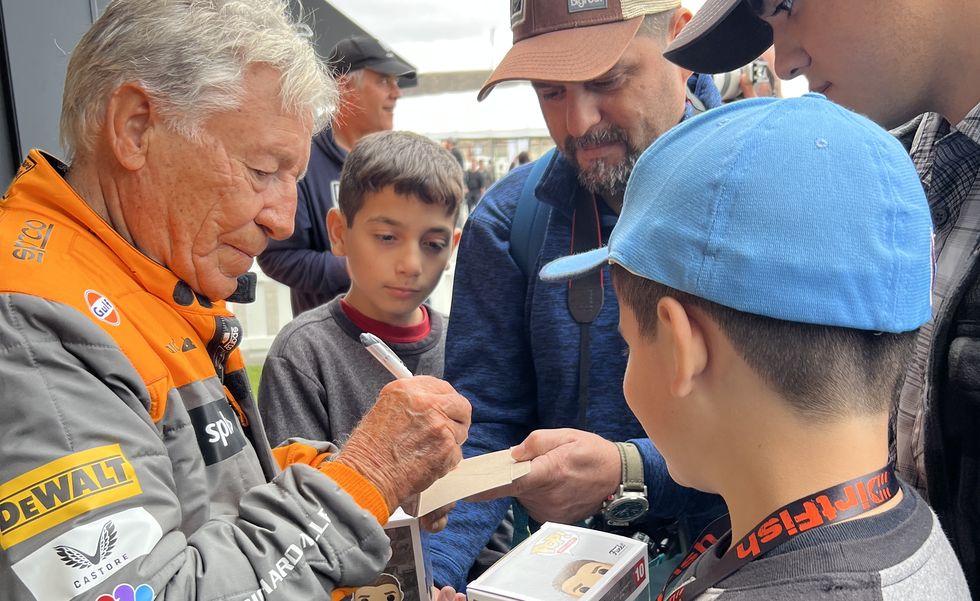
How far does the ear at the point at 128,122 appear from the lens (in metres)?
1.39

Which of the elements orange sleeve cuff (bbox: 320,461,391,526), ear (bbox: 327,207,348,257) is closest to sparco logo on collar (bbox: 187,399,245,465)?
orange sleeve cuff (bbox: 320,461,391,526)

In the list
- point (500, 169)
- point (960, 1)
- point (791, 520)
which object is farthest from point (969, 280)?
point (500, 169)

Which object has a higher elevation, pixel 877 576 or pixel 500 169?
pixel 877 576

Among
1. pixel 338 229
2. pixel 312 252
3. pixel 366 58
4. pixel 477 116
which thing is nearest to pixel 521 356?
pixel 338 229

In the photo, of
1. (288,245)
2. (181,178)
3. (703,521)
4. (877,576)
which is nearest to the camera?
(877,576)

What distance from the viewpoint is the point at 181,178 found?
1425mm

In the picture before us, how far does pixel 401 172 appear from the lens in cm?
263

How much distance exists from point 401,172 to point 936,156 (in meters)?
1.63

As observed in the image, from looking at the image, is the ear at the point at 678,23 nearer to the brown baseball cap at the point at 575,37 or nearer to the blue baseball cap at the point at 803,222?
the brown baseball cap at the point at 575,37

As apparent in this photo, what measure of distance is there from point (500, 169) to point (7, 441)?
52.3 ft

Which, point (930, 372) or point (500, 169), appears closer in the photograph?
point (930, 372)

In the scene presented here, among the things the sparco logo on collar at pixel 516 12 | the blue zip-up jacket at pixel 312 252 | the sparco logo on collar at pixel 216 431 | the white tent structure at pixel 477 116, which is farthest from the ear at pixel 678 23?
the white tent structure at pixel 477 116

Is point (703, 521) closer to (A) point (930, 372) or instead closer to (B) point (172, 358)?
(A) point (930, 372)

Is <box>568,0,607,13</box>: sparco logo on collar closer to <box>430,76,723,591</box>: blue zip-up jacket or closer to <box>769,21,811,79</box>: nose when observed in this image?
<box>430,76,723,591</box>: blue zip-up jacket
